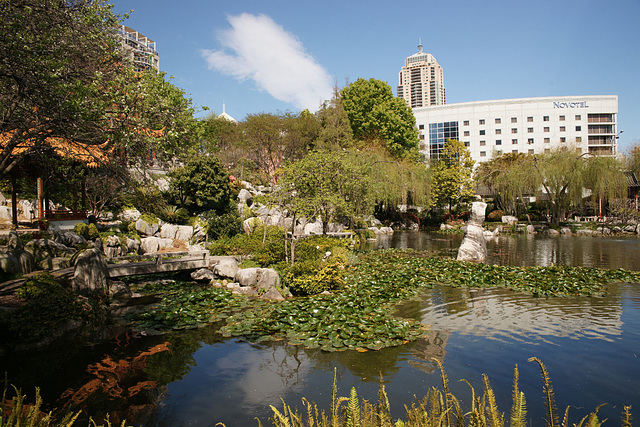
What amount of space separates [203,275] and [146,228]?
7005 mm

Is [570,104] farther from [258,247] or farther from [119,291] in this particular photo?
[119,291]

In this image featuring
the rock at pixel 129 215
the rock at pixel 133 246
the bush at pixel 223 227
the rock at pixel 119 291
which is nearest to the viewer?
the rock at pixel 119 291

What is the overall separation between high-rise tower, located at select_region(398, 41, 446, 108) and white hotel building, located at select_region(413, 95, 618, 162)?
103m

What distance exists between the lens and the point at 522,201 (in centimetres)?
3412

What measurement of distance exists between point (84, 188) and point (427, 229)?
90.5ft

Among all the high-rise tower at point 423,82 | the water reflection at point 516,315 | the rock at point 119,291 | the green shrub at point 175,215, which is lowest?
the water reflection at point 516,315

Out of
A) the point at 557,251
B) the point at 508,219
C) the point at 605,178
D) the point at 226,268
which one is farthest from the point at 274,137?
the point at 605,178

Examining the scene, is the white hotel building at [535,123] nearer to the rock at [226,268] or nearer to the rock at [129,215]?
the rock at [129,215]

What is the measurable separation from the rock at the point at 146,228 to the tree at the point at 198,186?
13.0ft

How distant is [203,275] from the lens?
43.5 feet

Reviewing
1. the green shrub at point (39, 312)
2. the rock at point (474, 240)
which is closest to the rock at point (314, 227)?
the rock at point (474, 240)

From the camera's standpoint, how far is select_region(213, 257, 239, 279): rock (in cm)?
1309

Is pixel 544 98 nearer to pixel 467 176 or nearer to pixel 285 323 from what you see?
pixel 467 176

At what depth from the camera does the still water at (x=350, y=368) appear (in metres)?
5.32
